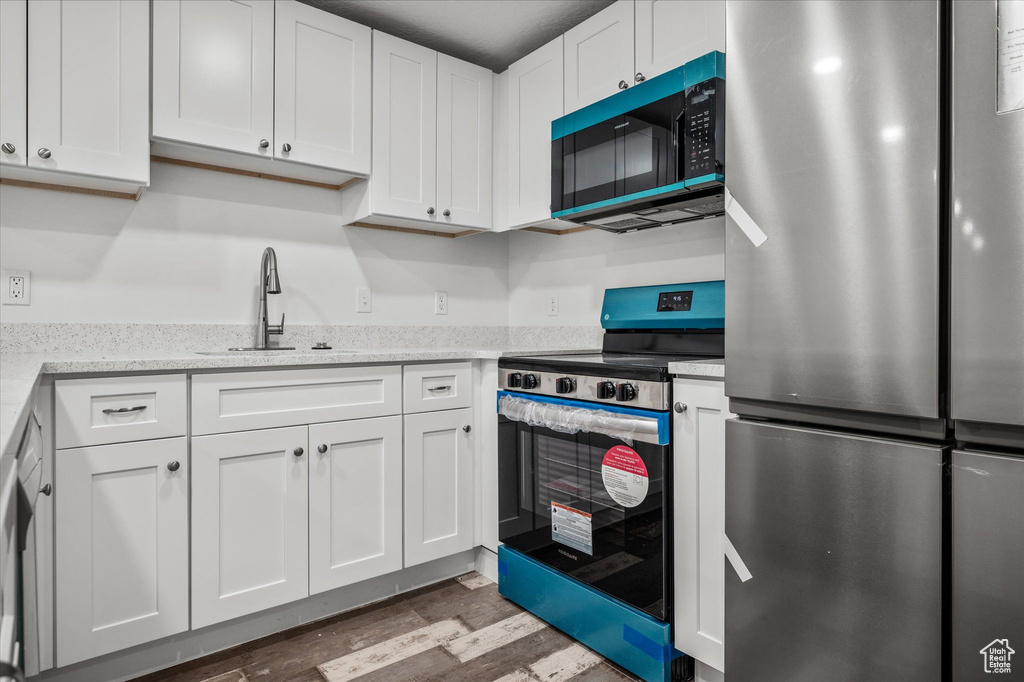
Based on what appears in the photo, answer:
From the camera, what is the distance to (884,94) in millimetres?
1050

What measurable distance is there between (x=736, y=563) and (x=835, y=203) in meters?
0.79

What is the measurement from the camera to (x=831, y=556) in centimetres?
113

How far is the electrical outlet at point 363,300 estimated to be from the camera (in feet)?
8.93

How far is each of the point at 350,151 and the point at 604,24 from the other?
1.13 m

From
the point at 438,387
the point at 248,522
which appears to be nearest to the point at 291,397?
the point at 248,522

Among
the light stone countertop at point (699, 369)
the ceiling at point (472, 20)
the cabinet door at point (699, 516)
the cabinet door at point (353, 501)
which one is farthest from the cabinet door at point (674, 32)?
the cabinet door at point (353, 501)

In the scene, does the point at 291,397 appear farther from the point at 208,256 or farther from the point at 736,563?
the point at 736,563

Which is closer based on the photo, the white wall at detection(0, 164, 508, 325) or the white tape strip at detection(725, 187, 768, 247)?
the white tape strip at detection(725, 187, 768, 247)

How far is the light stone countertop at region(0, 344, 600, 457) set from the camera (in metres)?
0.98

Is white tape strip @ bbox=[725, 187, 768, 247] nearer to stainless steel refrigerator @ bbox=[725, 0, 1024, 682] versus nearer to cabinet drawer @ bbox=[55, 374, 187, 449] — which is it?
stainless steel refrigerator @ bbox=[725, 0, 1024, 682]

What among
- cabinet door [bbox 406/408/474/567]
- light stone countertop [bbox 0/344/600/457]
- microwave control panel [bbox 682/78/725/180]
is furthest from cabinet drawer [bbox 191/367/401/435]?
microwave control panel [bbox 682/78/725/180]

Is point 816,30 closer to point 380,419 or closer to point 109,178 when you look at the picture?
point 380,419

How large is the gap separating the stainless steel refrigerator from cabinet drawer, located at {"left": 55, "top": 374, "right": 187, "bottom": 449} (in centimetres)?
158

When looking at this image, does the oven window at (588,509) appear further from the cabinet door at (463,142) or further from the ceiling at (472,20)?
the ceiling at (472,20)
